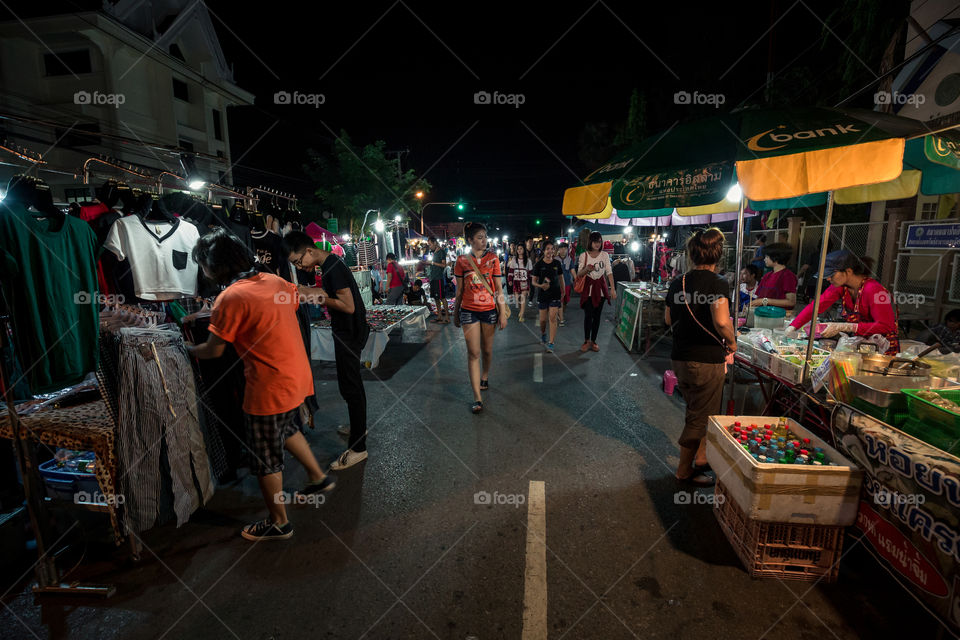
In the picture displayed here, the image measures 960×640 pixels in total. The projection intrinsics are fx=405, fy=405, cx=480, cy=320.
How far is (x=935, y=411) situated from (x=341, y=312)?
438cm

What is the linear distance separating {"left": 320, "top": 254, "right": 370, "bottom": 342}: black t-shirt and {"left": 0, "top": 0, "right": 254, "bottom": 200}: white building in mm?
14036

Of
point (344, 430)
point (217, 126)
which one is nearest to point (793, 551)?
point (344, 430)

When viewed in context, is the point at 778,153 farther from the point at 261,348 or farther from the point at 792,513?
the point at 261,348

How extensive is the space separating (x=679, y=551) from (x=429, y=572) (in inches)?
69.1

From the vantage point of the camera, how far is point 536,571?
106 inches

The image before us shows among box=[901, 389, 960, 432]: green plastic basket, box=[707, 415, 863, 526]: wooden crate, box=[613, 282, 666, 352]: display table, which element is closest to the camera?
box=[901, 389, 960, 432]: green plastic basket

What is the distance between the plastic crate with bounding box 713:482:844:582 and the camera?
2.54 metres

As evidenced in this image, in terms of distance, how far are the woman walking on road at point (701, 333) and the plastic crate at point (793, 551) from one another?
98 cm

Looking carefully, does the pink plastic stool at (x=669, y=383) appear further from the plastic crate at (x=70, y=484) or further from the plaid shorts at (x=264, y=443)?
the plastic crate at (x=70, y=484)

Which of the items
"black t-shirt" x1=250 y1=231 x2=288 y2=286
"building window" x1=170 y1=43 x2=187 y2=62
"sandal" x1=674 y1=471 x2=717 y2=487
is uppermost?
"building window" x1=170 y1=43 x2=187 y2=62

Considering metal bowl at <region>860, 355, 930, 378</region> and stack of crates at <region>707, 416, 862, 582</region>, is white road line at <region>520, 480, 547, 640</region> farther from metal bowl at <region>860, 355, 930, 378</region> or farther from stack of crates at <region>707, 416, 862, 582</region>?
metal bowl at <region>860, 355, 930, 378</region>

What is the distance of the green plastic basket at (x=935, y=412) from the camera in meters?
2.22

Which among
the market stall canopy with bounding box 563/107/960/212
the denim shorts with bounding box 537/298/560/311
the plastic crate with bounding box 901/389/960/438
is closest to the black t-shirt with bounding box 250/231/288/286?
the market stall canopy with bounding box 563/107/960/212

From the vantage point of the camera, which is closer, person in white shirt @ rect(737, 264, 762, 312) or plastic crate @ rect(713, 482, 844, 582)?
plastic crate @ rect(713, 482, 844, 582)
